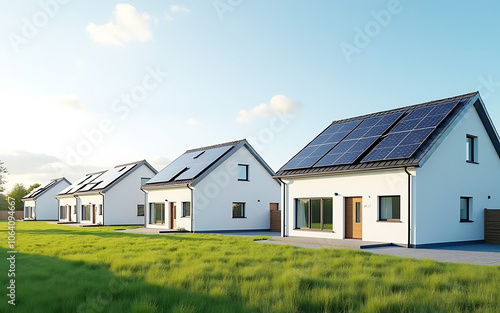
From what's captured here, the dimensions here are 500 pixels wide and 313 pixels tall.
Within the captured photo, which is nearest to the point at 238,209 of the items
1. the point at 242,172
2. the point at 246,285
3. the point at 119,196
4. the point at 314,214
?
the point at 242,172

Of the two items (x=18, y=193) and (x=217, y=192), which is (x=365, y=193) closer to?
(x=217, y=192)

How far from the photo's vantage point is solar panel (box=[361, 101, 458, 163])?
56.4 ft

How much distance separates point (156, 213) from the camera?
31.0 meters

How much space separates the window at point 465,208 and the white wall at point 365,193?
12.0 feet

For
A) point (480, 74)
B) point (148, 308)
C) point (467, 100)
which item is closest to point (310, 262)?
point (148, 308)

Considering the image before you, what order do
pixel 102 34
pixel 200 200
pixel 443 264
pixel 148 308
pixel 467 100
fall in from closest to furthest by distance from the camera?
1. pixel 148 308
2. pixel 443 264
3. pixel 102 34
4. pixel 467 100
5. pixel 200 200

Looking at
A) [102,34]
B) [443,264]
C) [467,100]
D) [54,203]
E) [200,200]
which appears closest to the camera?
[443,264]

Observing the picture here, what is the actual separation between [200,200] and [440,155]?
14223 millimetres

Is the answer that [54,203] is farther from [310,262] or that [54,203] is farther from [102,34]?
[310,262]

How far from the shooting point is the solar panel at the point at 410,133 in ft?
56.4

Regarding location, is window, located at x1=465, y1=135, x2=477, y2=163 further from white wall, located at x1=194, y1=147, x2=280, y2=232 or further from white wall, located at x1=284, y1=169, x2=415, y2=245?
white wall, located at x1=194, y1=147, x2=280, y2=232

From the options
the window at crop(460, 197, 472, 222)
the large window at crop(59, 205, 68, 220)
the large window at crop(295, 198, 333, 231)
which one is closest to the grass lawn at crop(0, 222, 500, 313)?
the large window at crop(295, 198, 333, 231)

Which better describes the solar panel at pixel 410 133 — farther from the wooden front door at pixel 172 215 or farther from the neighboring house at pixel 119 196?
the neighboring house at pixel 119 196

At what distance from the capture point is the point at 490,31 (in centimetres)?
1599
